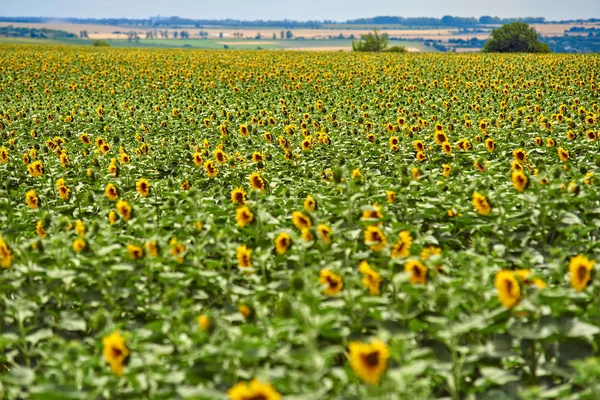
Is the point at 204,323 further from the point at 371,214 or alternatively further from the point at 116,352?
the point at 371,214

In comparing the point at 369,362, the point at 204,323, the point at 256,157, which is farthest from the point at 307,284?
the point at 256,157

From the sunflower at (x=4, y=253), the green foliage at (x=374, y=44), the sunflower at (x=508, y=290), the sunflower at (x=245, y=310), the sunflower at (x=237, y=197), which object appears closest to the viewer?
the sunflower at (x=508, y=290)

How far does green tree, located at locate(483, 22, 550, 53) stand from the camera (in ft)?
192

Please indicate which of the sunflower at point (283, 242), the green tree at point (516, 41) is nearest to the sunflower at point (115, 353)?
the sunflower at point (283, 242)

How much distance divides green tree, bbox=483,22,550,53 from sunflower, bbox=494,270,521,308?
61126mm

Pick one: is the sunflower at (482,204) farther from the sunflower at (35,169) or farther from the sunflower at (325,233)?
→ the sunflower at (35,169)

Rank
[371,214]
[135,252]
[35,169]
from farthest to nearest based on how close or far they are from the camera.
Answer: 1. [35,169]
2. [371,214]
3. [135,252]

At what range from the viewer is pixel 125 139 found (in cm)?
1123

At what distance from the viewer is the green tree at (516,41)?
58.5m

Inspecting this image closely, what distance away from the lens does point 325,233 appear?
4344 mm

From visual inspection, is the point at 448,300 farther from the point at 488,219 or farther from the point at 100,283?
the point at 100,283

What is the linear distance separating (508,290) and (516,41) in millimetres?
62675

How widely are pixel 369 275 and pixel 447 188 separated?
314 cm

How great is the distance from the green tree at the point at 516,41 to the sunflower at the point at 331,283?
61056 mm
